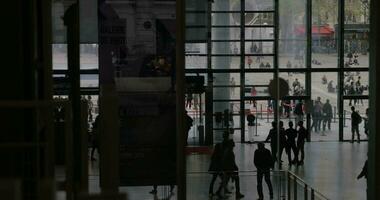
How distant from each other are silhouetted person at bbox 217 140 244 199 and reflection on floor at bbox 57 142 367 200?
12 cm

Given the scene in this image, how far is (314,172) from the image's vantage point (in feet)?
51.1

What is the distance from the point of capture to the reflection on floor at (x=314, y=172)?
1043cm

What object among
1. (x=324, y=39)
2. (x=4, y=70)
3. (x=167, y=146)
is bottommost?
(x=167, y=146)

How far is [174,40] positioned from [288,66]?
40.3 feet

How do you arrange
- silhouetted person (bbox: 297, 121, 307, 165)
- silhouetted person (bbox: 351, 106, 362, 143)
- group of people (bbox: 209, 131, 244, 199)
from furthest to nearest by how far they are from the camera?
silhouetted person (bbox: 351, 106, 362, 143)
silhouetted person (bbox: 297, 121, 307, 165)
group of people (bbox: 209, 131, 244, 199)

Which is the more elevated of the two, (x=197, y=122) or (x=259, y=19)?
(x=259, y=19)

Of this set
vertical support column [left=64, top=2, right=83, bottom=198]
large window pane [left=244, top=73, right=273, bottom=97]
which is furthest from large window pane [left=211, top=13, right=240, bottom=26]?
vertical support column [left=64, top=2, right=83, bottom=198]

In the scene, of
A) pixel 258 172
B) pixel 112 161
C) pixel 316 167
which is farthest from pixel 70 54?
pixel 316 167

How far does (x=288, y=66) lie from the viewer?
20062mm

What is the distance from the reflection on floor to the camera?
1043 centimetres

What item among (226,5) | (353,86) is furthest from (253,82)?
(353,86)

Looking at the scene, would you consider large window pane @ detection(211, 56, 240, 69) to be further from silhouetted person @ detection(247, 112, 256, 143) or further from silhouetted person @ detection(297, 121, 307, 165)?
silhouetted person @ detection(297, 121, 307, 165)

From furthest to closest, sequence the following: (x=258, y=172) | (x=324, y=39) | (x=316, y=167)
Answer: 1. (x=324, y=39)
2. (x=316, y=167)
3. (x=258, y=172)

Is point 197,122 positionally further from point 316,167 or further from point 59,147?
point 59,147
